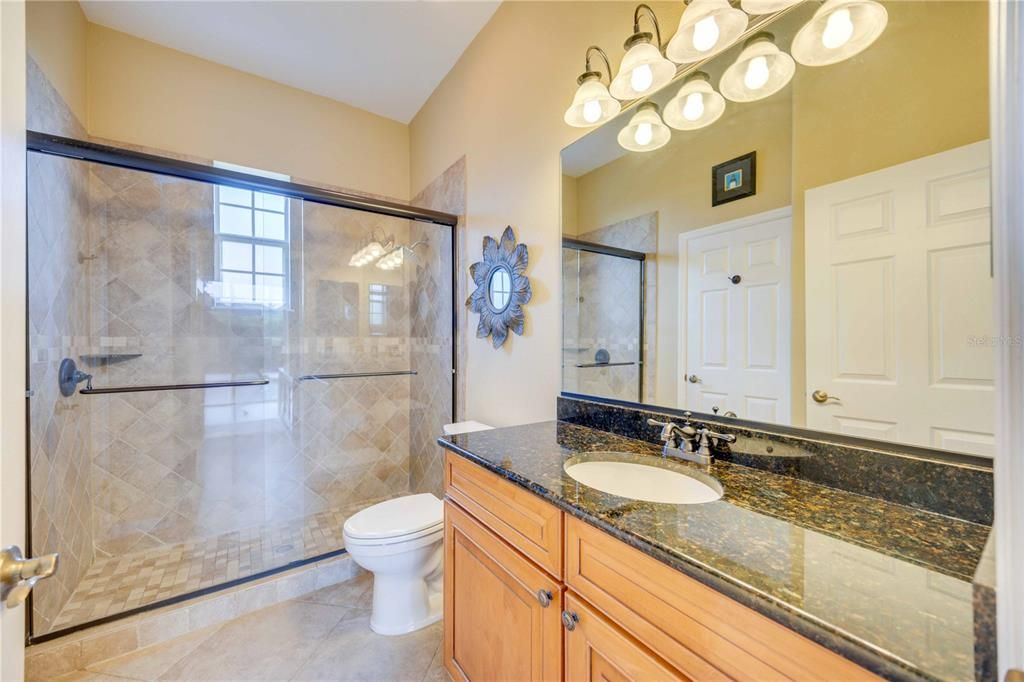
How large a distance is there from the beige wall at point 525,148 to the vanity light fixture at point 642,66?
11 centimetres

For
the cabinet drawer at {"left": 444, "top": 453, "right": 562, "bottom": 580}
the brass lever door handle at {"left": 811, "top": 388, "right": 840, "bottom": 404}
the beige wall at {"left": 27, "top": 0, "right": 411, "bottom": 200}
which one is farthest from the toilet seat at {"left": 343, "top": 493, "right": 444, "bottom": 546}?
the beige wall at {"left": 27, "top": 0, "right": 411, "bottom": 200}

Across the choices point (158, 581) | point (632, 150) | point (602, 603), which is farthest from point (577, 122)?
point (158, 581)

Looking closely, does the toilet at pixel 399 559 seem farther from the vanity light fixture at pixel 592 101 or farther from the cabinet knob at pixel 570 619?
the vanity light fixture at pixel 592 101

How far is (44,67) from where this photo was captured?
1605 millimetres

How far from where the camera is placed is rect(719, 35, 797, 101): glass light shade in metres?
1.02

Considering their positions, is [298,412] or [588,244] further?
[298,412]

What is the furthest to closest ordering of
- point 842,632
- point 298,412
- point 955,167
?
point 298,412, point 955,167, point 842,632

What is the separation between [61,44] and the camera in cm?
177

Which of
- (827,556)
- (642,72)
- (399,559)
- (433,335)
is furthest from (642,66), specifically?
(399,559)

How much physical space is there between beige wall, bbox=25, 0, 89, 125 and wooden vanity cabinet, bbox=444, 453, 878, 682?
7.54 feet

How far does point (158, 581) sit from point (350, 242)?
203 centimetres

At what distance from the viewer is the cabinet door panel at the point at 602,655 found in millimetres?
697

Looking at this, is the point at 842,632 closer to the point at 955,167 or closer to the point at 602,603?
the point at 602,603

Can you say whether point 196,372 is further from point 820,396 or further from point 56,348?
point 820,396
